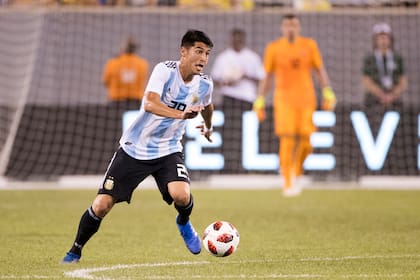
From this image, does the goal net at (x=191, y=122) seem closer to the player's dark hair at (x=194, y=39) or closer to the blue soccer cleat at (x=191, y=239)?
the blue soccer cleat at (x=191, y=239)

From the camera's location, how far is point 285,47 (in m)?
16.5

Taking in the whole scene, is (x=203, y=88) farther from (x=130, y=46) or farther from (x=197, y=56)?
(x=130, y=46)

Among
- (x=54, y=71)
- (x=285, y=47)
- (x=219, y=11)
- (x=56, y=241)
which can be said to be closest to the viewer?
(x=56, y=241)

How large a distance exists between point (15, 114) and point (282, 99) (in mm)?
7195

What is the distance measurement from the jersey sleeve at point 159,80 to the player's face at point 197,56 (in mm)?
208

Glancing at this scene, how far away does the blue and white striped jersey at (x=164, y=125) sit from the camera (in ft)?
29.6

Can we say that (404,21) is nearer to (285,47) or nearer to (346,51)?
(346,51)

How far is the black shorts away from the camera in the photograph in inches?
348

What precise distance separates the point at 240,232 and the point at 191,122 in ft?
23.8

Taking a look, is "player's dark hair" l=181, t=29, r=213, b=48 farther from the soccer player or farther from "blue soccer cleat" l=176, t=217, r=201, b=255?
"blue soccer cleat" l=176, t=217, r=201, b=255

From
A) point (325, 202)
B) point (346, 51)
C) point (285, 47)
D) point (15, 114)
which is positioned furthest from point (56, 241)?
point (346, 51)

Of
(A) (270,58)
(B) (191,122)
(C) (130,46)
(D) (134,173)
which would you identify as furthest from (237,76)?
(D) (134,173)

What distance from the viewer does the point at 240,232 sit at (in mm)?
11414

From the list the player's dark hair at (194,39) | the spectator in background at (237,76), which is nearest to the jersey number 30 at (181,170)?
the player's dark hair at (194,39)
